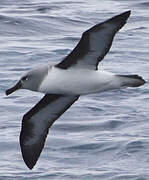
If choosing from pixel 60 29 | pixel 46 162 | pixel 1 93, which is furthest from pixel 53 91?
pixel 60 29

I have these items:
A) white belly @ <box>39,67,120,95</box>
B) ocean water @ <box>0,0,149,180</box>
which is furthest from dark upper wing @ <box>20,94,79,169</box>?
white belly @ <box>39,67,120,95</box>

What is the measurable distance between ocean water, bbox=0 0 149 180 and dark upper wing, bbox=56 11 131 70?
238 cm

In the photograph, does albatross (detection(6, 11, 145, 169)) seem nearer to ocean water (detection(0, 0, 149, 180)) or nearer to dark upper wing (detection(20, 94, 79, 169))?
dark upper wing (detection(20, 94, 79, 169))

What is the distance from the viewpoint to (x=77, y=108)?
16.0m

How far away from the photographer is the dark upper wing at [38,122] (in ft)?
40.4

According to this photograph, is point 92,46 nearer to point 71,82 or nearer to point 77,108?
point 71,82

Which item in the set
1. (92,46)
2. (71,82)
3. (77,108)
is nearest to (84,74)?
(71,82)

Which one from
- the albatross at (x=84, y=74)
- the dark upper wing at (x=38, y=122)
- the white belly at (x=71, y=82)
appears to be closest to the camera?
the albatross at (x=84, y=74)

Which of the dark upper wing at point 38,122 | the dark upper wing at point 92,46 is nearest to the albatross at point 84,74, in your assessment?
the dark upper wing at point 92,46

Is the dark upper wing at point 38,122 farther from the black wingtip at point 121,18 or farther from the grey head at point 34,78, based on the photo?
the black wingtip at point 121,18

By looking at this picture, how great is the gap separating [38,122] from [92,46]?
5.97ft

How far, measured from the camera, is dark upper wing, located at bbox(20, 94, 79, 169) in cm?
1230

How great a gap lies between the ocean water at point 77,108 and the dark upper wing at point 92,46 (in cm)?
238

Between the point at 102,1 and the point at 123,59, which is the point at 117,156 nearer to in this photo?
the point at 123,59
